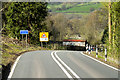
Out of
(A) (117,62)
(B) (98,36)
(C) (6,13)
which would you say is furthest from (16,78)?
(B) (98,36)

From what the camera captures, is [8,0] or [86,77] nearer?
[86,77]

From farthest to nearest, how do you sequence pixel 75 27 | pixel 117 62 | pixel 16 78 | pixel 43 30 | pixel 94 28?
pixel 75 27 < pixel 94 28 < pixel 43 30 < pixel 117 62 < pixel 16 78

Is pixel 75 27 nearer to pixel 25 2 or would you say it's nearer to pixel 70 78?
pixel 25 2

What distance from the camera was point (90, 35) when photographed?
77875mm

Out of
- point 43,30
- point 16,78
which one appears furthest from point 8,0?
point 16,78

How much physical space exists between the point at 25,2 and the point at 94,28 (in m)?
46.3

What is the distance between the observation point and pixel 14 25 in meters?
48.0

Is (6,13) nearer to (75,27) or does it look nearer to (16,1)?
(16,1)

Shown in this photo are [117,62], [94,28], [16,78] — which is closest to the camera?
[16,78]

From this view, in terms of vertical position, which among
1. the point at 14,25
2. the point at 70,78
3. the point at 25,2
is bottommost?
the point at 70,78

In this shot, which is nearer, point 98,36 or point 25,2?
point 25,2

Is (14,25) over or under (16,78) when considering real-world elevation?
over

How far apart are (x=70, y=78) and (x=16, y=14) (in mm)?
38770

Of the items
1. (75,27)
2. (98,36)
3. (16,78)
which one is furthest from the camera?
(75,27)
